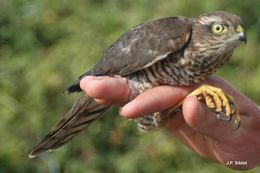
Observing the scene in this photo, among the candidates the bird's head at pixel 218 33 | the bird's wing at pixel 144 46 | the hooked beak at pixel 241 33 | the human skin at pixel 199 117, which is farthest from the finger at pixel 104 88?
the hooked beak at pixel 241 33

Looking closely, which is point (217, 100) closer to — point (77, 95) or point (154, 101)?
point (154, 101)

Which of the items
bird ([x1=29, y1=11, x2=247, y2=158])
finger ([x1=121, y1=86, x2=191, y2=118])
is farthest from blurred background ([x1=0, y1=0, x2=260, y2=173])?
finger ([x1=121, y1=86, x2=191, y2=118])

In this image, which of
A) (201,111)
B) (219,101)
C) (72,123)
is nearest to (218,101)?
(219,101)

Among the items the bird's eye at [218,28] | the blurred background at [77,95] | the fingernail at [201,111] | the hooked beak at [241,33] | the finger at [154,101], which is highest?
the bird's eye at [218,28]

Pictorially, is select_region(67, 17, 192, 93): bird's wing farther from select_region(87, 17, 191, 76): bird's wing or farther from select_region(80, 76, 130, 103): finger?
select_region(80, 76, 130, 103): finger

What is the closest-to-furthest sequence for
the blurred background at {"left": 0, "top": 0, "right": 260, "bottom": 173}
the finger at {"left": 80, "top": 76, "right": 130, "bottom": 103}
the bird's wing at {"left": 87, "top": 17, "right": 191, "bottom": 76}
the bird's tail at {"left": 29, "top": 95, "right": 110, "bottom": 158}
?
the finger at {"left": 80, "top": 76, "right": 130, "bottom": 103}, the bird's wing at {"left": 87, "top": 17, "right": 191, "bottom": 76}, the bird's tail at {"left": 29, "top": 95, "right": 110, "bottom": 158}, the blurred background at {"left": 0, "top": 0, "right": 260, "bottom": 173}

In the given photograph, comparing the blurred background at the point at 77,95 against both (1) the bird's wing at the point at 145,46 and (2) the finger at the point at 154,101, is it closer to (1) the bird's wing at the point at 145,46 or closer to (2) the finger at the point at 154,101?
(1) the bird's wing at the point at 145,46

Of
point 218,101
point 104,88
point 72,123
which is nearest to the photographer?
point 104,88
